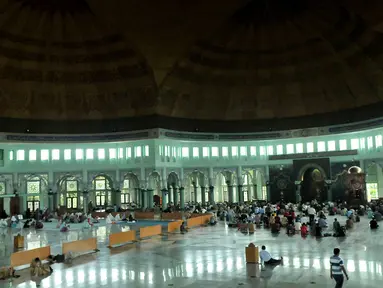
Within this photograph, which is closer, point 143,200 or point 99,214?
point 99,214

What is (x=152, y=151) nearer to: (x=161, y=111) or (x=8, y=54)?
(x=161, y=111)

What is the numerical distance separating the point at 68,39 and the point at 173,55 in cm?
1072

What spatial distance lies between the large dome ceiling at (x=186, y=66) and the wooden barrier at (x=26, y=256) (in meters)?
26.3

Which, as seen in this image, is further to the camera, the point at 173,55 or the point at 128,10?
the point at 173,55

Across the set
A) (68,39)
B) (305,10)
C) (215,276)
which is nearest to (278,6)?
(305,10)

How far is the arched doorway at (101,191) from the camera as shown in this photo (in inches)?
1873

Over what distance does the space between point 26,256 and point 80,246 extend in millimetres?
2607

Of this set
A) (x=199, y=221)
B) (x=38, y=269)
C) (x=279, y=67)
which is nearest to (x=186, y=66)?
(x=279, y=67)

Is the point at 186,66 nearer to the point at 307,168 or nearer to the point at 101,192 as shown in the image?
the point at 307,168

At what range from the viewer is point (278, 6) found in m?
41.5

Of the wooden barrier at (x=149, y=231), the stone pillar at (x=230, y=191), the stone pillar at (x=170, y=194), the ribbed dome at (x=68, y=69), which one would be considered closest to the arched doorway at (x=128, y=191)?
the stone pillar at (x=170, y=194)

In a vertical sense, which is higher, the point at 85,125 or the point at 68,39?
the point at 68,39

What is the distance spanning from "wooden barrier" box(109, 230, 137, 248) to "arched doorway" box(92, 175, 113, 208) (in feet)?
86.0

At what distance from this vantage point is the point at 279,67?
46.8 metres
